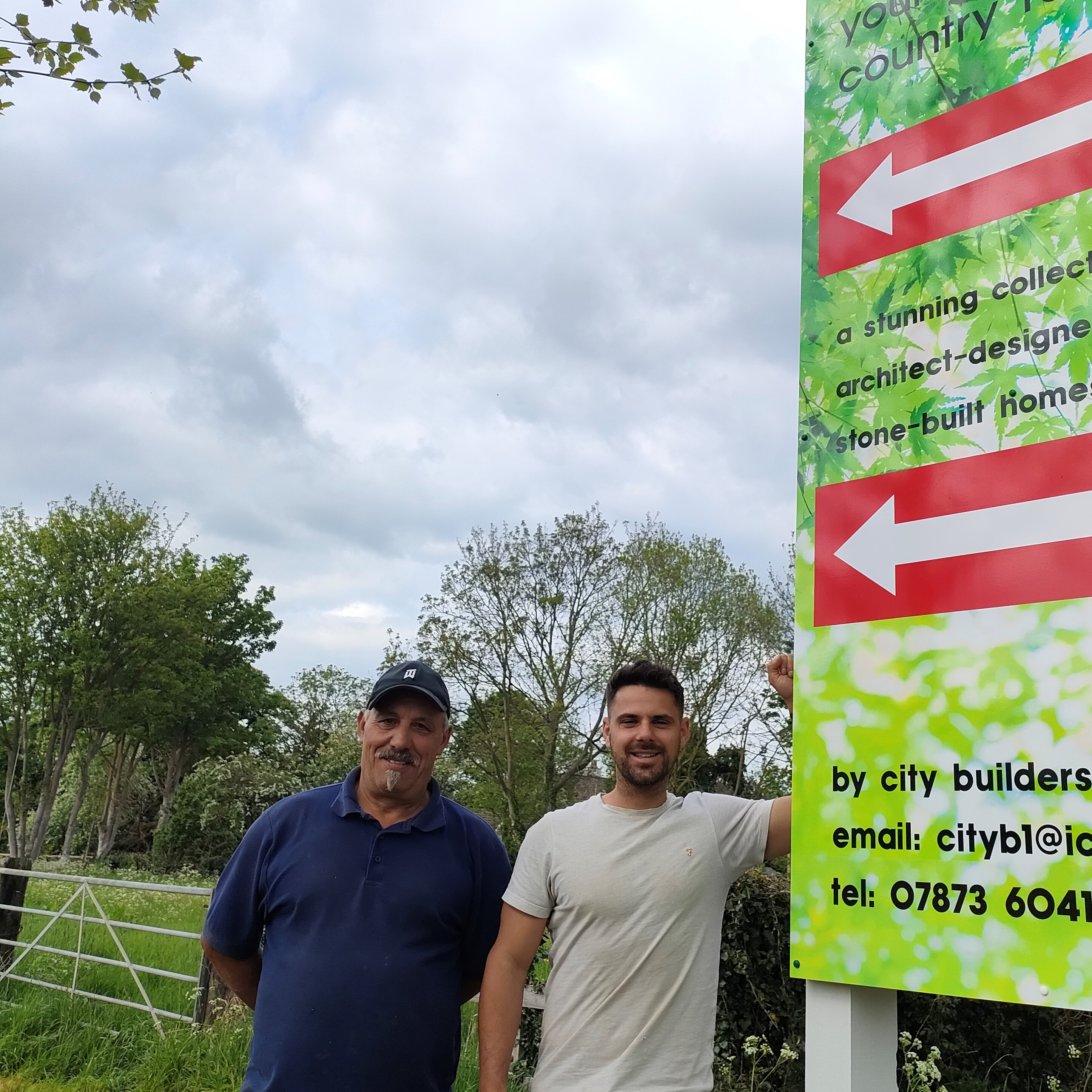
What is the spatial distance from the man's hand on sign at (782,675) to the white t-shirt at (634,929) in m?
0.35

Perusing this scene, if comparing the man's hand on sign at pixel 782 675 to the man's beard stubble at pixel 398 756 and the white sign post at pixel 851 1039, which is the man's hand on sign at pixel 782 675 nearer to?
the white sign post at pixel 851 1039

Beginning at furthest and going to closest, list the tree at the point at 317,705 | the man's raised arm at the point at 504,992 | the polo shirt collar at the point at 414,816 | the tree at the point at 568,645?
the tree at the point at 317,705, the tree at the point at 568,645, the polo shirt collar at the point at 414,816, the man's raised arm at the point at 504,992

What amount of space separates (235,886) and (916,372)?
2310mm

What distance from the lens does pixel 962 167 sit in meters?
1.99

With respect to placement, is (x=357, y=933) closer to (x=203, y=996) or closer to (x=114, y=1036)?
(x=203, y=996)

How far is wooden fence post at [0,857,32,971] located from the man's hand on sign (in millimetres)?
7876

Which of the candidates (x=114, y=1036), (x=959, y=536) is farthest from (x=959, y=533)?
(x=114, y=1036)

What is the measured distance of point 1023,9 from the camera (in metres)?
1.92

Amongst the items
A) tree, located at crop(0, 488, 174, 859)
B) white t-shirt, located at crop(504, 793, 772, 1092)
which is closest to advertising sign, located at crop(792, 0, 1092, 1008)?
white t-shirt, located at crop(504, 793, 772, 1092)

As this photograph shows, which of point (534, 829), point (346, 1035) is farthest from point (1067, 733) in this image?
point (346, 1035)

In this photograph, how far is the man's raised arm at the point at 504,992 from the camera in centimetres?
231

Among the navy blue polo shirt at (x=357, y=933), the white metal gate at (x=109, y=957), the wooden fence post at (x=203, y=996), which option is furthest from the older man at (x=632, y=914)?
the wooden fence post at (x=203, y=996)

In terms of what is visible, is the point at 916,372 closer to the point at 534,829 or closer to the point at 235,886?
the point at 534,829

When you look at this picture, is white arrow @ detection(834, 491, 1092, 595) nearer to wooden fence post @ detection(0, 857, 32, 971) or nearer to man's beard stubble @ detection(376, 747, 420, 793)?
man's beard stubble @ detection(376, 747, 420, 793)
